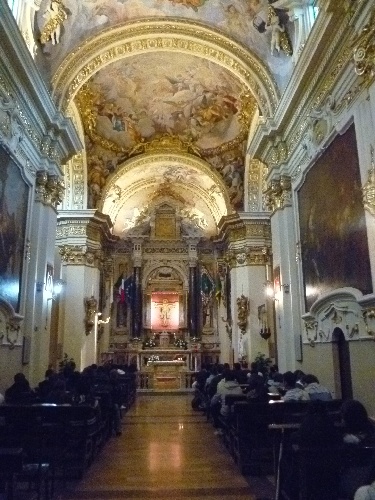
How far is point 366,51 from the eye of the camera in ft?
21.8

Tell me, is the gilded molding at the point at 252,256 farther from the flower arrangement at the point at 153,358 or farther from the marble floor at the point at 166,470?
the marble floor at the point at 166,470

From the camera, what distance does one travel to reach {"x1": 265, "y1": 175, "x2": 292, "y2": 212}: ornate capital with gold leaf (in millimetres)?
11312

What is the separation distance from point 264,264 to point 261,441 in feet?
40.9

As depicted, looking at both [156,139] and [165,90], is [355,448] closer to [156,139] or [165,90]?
[165,90]

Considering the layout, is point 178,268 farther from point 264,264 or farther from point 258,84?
point 258,84

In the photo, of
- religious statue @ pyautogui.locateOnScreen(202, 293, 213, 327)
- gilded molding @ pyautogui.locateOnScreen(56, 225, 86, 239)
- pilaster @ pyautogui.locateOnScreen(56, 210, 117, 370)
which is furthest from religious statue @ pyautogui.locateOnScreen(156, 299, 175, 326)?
gilded molding @ pyautogui.locateOnScreen(56, 225, 86, 239)

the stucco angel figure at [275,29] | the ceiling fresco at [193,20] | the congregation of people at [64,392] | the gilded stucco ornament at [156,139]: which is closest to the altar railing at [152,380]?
the gilded stucco ornament at [156,139]

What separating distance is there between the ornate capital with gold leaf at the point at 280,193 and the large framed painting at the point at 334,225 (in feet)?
3.30

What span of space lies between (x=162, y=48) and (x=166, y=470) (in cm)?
1094

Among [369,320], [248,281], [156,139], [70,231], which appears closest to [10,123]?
[369,320]

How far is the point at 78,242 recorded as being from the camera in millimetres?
18344

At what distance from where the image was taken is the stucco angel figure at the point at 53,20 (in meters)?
10.9

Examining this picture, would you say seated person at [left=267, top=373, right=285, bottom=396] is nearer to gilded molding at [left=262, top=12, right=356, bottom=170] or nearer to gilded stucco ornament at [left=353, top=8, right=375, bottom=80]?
gilded molding at [left=262, top=12, right=356, bottom=170]

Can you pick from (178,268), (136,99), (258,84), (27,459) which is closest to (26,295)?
(27,459)
